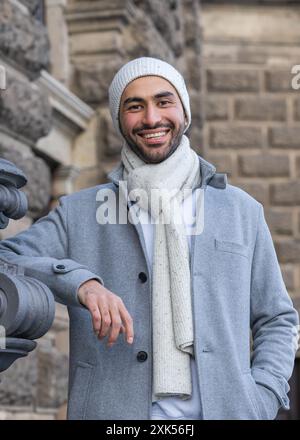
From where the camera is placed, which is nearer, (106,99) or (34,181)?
(34,181)

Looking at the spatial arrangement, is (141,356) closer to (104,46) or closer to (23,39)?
(23,39)

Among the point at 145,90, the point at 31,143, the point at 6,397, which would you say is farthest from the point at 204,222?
the point at 31,143

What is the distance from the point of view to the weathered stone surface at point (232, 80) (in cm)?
873

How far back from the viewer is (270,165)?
8.68m

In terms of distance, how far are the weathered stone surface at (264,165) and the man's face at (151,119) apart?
5938 millimetres

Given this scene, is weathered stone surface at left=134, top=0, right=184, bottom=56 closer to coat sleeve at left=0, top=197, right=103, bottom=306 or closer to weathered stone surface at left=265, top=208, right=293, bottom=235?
weathered stone surface at left=265, top=208, right=293, bottom=235

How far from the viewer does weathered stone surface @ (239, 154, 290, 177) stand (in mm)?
8625

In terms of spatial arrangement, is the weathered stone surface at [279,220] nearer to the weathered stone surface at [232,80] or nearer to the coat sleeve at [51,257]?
the weathered stone surface at [232,80]

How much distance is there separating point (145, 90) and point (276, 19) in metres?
6.64

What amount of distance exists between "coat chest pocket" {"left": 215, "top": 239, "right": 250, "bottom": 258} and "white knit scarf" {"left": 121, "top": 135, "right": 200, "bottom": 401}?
9 centimetres

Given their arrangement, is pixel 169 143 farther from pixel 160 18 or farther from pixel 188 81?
pixel 188 81

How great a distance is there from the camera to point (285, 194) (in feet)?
28.4

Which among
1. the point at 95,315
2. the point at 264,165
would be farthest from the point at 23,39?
the point at 264,165

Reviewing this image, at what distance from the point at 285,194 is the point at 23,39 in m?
4.12
